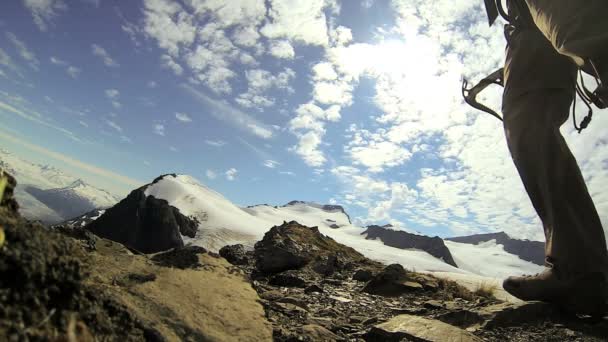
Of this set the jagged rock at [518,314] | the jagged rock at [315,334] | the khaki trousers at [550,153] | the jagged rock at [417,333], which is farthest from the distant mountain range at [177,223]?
the jagged rock at [315,334]

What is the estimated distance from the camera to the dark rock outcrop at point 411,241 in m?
102

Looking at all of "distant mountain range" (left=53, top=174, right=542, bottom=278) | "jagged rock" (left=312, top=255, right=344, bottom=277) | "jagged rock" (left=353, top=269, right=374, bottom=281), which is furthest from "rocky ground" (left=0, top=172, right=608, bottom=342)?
"distant mountain range" (left=53, top=174, right=542, bottom=278)

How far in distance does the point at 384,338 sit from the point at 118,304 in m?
2.03

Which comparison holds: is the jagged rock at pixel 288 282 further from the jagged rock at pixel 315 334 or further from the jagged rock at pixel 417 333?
the jagged rock at pixel 315 334

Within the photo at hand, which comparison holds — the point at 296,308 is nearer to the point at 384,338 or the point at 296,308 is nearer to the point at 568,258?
the point at 384,338

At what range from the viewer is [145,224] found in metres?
52.1

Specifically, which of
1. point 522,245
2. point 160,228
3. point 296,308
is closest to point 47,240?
point 296,308

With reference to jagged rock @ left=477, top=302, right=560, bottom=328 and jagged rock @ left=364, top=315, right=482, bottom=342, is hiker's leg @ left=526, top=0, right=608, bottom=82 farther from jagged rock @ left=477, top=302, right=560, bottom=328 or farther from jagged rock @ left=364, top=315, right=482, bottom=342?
jagged rock @ left=477, top=302, right=560, bottom=328

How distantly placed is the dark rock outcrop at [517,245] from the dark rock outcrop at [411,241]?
129ft

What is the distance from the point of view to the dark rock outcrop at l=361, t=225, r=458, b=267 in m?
102

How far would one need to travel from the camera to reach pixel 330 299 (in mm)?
4656

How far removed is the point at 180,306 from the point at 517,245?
560 feet

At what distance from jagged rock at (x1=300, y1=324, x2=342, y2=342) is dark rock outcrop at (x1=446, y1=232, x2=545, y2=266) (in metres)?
139

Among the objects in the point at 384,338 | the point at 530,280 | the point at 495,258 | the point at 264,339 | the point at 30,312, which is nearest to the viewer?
the point at 30,312
